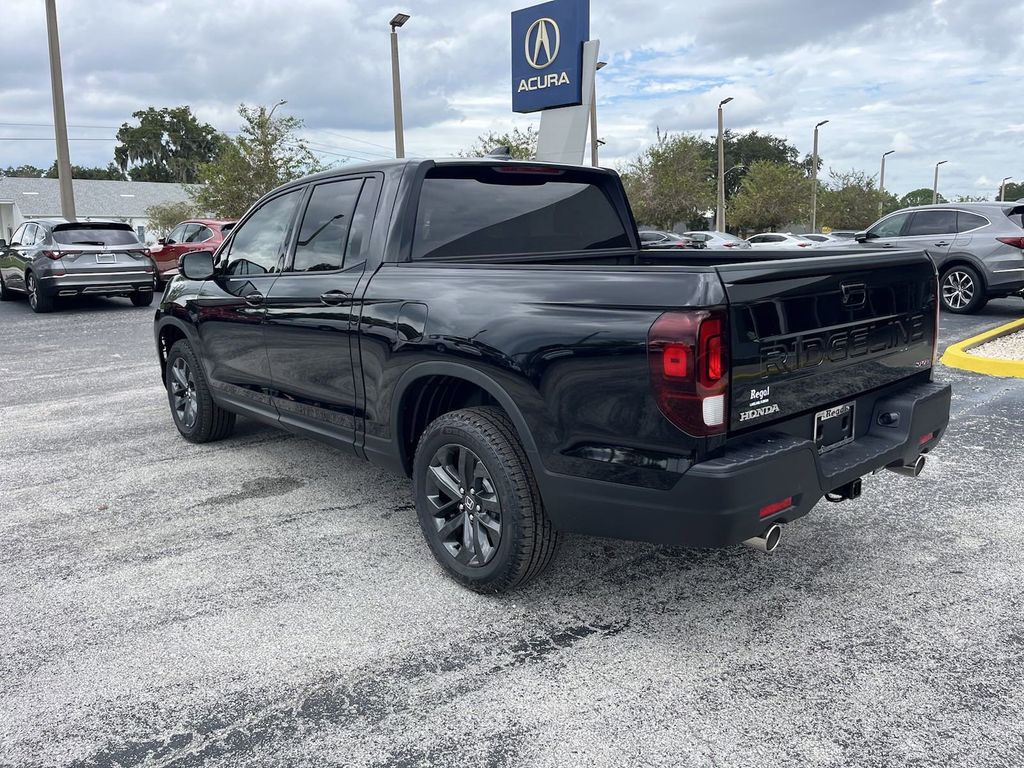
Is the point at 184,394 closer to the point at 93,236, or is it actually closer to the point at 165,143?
the point at 93,236

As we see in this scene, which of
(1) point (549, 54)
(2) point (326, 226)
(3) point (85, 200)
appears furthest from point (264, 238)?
(3) point (85, 200)

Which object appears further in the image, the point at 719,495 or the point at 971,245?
the point at 971,245

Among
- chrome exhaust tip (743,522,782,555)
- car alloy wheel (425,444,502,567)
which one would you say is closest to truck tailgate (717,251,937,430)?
chrome exhaust tip (743,522,782,555)

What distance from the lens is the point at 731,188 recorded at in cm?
7662

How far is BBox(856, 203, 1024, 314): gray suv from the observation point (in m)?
11.9

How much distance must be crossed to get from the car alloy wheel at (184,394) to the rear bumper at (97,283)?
33.9 ft

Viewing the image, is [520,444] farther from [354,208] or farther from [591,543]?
[354,208]

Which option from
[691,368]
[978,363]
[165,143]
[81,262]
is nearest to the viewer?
[691,368]

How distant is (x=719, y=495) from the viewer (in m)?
2.64

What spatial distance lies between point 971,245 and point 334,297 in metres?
11.3

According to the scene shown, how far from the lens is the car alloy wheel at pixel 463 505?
337 centimetres

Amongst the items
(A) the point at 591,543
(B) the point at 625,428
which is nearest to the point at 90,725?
(B) the point at 625,428

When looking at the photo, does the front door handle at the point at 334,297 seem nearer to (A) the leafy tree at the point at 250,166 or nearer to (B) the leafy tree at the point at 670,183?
(A) the leafy tree at the point at 250,166

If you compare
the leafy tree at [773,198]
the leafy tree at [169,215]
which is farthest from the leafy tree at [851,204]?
the leafy tree at [169,215]
